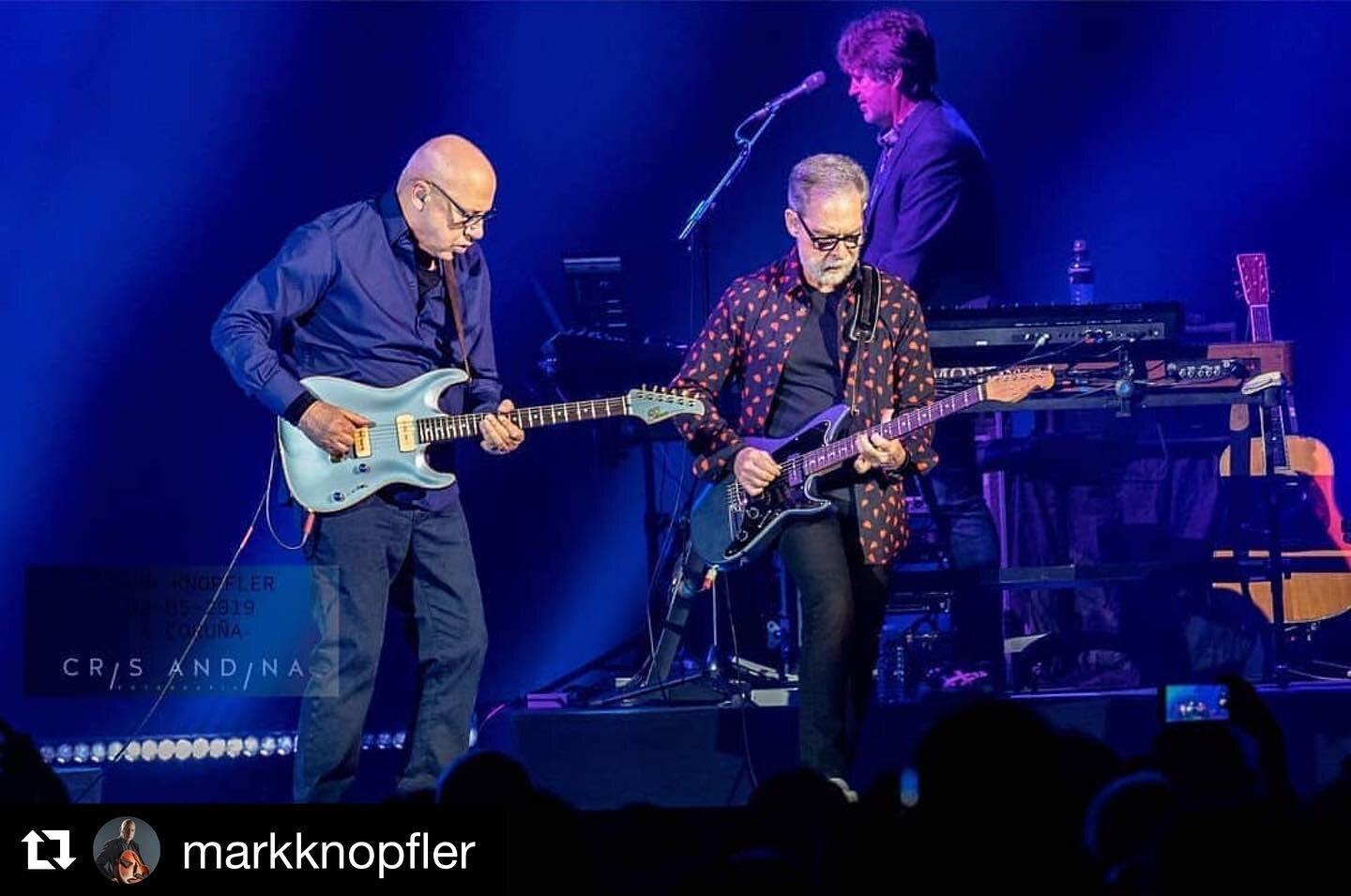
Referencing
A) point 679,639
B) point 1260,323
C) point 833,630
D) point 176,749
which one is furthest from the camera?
point 1260,323

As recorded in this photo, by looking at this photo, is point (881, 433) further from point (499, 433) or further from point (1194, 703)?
point (1194, 703)

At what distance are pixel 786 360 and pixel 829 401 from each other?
0.72 feet

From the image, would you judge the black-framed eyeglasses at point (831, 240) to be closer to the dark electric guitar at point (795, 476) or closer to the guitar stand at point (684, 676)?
the dark electric guitar at point (795, 476)

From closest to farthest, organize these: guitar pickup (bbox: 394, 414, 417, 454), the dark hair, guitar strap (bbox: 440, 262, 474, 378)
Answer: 1. guitar pickup (bbox: 394, 414, 417, 454)
2. guitar strap (bbox: 440, 262, 474, 378)
3. the dark hair

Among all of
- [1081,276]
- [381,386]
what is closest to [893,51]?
[1081,276]

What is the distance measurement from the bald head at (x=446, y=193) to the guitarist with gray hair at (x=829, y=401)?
3.29 feet

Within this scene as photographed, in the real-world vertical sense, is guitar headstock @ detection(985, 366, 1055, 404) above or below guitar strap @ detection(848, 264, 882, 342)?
below

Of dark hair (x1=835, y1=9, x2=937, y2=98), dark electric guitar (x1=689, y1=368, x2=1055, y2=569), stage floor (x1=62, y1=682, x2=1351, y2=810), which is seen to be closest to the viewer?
dark electric guitar (x1=689, y1=368, x2=1055, y2=569)

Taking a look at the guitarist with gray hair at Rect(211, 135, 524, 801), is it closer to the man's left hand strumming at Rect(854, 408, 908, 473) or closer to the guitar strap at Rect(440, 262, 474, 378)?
the guitar strap at Rect(440, 262, 474, 378)

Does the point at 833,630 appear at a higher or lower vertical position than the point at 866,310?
lower

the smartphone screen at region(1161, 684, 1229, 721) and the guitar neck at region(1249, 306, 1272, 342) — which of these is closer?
the smartphone screen at region(1161, 684, 1229, 721)

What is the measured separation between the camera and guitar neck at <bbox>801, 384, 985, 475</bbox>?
639cm

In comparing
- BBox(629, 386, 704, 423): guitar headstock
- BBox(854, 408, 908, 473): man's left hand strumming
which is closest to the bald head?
BBox(629, 386, 704, 423): guitar headstock

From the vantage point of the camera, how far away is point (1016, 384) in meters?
6.80
